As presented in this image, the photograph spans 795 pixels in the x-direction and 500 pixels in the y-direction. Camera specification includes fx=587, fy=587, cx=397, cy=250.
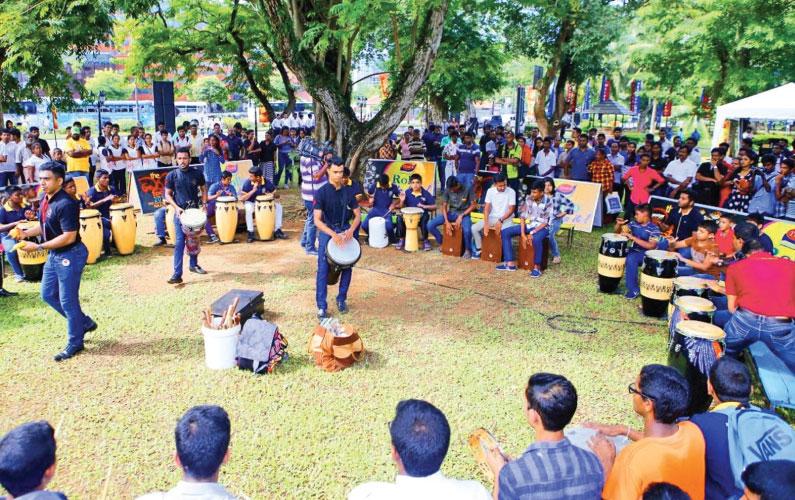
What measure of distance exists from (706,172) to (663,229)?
3592 millimetres

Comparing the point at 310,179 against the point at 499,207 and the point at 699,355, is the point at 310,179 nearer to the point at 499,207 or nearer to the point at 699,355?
the point at 499,207

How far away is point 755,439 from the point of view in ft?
9.80

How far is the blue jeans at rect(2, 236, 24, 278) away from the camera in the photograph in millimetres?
8344

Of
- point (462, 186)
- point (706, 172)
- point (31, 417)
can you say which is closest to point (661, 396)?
point (31, 417)

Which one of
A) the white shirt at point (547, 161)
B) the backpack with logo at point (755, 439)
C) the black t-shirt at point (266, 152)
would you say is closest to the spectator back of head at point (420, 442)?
the backpack with logo at point (755, 439)

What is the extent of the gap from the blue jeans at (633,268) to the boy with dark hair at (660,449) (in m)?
5.20

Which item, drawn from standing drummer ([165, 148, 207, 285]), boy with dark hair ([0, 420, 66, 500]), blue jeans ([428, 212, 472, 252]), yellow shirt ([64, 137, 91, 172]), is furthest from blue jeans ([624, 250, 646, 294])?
yellow shirt ([64, 137, 91, 172])

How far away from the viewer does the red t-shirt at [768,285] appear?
4.95 metres

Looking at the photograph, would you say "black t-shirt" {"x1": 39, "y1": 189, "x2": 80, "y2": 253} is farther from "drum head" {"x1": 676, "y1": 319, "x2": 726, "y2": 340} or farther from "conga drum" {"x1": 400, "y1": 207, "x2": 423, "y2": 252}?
"conga drum" {"x1": 400, "y1": 207, "x2": 423, "y2": 252}

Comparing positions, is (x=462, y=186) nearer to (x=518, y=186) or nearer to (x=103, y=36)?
(x=518, y=186)

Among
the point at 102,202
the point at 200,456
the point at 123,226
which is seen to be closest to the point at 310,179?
the point at 123,226

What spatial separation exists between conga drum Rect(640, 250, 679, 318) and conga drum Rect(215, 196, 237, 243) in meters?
6.97

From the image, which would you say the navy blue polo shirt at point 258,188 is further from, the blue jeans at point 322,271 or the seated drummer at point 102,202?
the blue jeans at point 322,271

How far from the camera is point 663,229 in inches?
350
